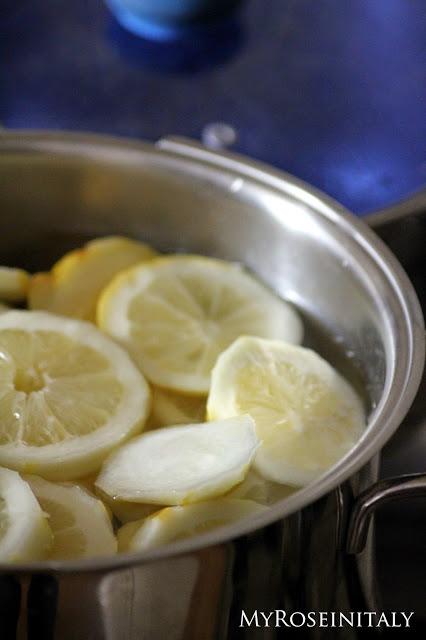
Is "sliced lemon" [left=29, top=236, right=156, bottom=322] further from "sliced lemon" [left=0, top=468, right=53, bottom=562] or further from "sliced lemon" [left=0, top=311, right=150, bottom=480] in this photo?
"sliced lemon" [left=0, top=468, right=53, bottom=562]

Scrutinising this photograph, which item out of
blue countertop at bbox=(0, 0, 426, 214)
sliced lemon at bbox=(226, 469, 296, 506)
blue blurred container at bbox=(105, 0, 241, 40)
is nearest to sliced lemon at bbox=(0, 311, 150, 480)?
sliced lemon at bbox=(226, 469, 296, 506)

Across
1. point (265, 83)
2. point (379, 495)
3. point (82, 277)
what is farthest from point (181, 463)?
point (265, 83)

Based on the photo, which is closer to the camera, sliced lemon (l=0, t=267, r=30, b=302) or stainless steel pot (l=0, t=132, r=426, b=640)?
stainless steel pot (l=0, t=132, r=426, b=640)

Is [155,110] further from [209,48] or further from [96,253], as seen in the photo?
[96,253]

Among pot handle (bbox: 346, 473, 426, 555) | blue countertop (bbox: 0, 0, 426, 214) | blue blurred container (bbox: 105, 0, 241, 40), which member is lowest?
pot handle (bbox: 346, 473, 426, 555)

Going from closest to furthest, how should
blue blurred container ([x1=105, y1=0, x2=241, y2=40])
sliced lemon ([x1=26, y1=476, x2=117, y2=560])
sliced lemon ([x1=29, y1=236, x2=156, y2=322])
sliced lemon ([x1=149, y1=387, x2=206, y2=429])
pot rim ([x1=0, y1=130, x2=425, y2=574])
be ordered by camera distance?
pot rim ([x1=0, y1=130, x2=425, y2=574]) < sliced lemon ([x1=26, y1=476, x2=117, y2=560]) < sliced lemon ([x1=149, y1=387, x2=206, y2=429]) < sliced lemon ([x1=29, y1=236, x2=156, y2=322]) < blue blurred container ([x1=105, y1=0, x2=241, y2=40])

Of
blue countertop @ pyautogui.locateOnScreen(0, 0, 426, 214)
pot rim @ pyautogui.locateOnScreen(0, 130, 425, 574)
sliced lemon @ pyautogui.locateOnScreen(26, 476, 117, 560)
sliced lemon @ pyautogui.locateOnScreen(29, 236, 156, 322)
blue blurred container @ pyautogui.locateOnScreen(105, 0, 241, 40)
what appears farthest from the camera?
blue blurred container @ pyautogui.locateOnScreen(105, 0, 241, 40)

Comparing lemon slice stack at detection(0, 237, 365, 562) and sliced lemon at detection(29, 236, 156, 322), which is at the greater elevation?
sliced lemon at detection(29, 236, 156, 322)
